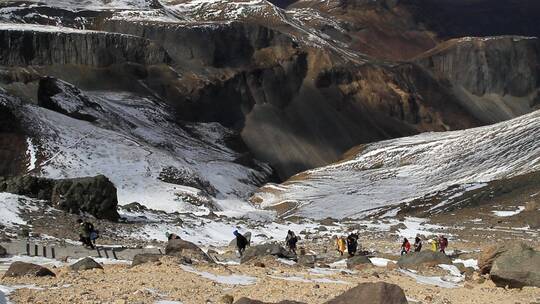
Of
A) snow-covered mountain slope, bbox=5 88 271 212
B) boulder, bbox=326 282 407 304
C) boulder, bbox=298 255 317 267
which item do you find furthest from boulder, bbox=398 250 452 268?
snow-covered mountain slope, bbox=5 88 271 212

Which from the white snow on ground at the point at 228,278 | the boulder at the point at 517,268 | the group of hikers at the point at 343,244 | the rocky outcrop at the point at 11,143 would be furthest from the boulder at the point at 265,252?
the rocky outcrop at the point at 11,143

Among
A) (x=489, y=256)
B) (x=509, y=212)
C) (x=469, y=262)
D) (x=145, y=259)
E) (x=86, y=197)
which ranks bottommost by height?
(x=509, y=212)

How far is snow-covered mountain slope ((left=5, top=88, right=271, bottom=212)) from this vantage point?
9482 cm

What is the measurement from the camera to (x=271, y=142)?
615 feet

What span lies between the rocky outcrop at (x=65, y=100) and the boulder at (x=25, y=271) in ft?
395

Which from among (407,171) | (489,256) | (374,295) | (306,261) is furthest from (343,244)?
(407,171)

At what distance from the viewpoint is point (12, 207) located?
34.3m

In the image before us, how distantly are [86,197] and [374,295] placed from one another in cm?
2894

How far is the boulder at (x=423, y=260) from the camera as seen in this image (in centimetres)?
2678

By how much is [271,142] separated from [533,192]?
392 ft

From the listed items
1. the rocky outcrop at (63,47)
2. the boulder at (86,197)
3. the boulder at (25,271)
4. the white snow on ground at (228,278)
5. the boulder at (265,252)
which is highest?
the boulder at (25,271)

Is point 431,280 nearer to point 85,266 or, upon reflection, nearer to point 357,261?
point 357,261

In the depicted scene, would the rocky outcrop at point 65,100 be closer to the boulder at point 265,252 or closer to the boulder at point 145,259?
the boulder at point 265,252

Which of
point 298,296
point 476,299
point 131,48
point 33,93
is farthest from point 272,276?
point 131,48
